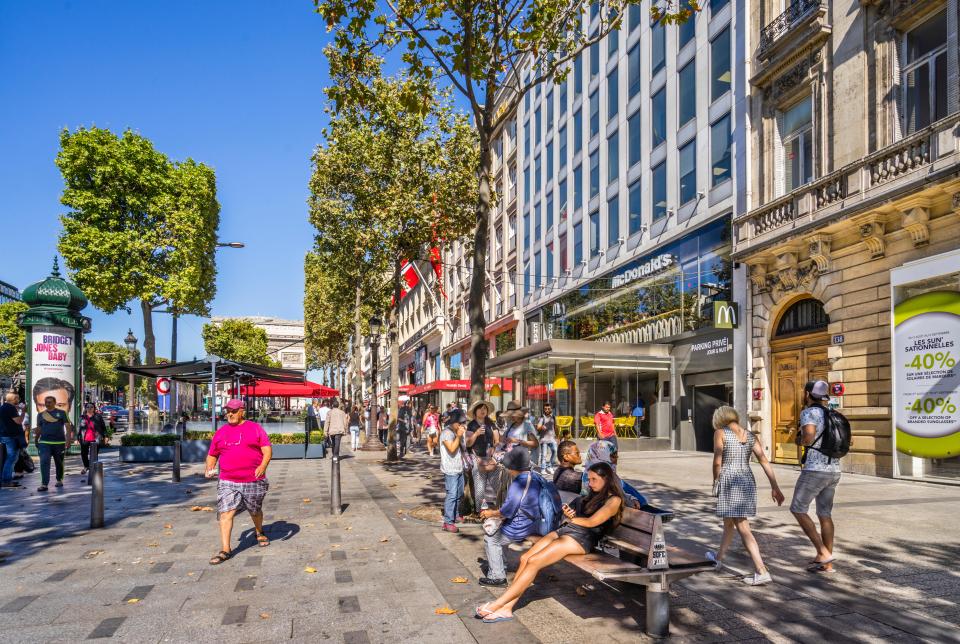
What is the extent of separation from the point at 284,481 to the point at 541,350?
12.0 meters

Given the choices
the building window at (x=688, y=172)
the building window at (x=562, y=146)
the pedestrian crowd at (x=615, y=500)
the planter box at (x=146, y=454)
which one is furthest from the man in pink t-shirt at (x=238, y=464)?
the building window at (x=562, y=146)

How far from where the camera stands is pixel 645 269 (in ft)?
79.7

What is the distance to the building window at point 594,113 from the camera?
29.0 metres

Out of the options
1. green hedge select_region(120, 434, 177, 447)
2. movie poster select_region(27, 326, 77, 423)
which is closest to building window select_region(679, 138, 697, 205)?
green hedge select_region(120, 434, 177, 447)

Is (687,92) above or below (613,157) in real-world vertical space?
above

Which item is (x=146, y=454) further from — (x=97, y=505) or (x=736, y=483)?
(x=736, y=483)

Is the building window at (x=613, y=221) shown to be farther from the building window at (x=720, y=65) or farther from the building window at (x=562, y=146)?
the building window at (x=720, y=65)

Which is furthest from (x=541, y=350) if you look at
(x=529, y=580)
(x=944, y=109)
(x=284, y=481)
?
(x=529, y=580)

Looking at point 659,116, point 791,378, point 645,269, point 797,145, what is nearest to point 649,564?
point 791,378

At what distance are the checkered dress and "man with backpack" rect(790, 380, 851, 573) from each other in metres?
0.61

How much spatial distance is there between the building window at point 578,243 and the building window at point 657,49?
770 cm

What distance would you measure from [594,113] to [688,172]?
336 inches

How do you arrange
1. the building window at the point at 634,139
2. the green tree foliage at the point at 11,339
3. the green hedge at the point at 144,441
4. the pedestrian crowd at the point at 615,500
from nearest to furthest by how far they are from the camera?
the pedestrian crowd at the point at 615,500
the green hedge at the point at 144,441
the building window at the point at 634,139
the green tree foliage at the point at 11,339

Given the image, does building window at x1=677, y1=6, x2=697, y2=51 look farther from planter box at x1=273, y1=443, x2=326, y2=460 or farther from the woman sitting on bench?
the woman sitting on bench
